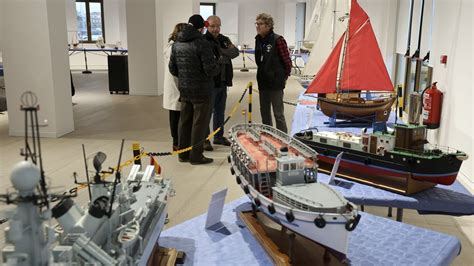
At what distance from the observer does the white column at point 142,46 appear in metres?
14.5

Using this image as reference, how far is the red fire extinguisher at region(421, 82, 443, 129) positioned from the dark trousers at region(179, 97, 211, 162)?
3525mm

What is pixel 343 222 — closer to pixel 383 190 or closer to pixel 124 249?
pixel 124 249

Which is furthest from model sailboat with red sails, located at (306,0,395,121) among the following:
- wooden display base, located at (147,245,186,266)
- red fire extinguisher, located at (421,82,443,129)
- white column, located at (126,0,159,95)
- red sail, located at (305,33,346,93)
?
white column, located at (126,0,159,95)

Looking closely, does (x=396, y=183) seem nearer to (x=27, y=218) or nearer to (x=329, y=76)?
(x=329, y=76)

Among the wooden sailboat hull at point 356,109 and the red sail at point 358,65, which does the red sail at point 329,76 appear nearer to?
the red sail at point 358,65

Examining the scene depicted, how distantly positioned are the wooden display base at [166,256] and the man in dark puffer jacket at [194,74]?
12.6ft

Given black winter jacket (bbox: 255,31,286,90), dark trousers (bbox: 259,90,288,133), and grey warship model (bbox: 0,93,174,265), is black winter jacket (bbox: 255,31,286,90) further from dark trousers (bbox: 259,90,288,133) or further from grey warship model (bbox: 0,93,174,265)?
grey warship model (bbox: 0,93,174,265)

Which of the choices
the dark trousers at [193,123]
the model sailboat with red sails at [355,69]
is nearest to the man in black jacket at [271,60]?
the model sailboat with red sails at [355,69]

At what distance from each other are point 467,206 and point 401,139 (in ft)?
2.66

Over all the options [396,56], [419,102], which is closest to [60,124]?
[419,102]

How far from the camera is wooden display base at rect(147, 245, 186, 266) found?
9.50ft

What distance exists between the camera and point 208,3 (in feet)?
85.6

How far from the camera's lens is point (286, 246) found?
3057 mm

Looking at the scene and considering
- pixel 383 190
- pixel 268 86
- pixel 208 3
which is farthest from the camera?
pixel 208 3
